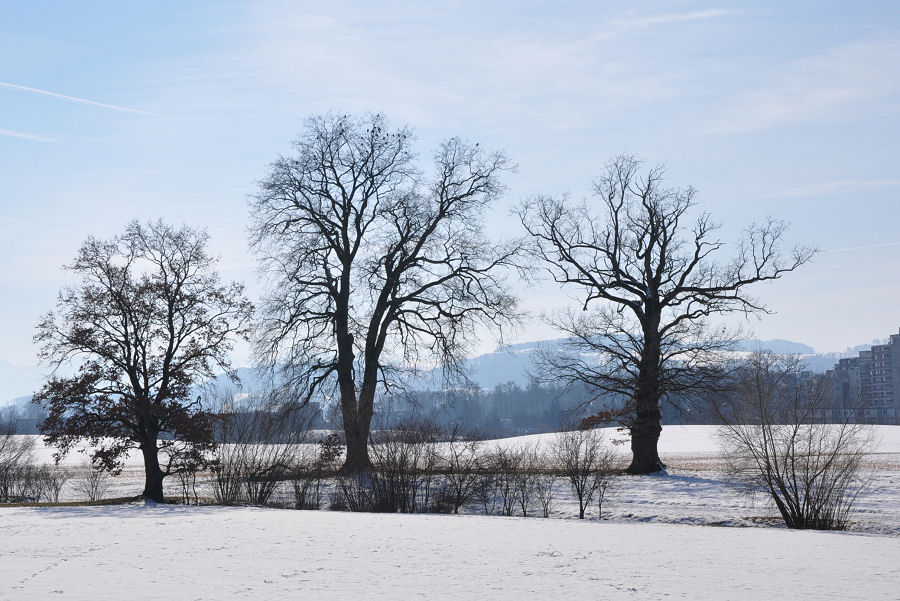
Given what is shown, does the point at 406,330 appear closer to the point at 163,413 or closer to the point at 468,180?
the point at 468,180

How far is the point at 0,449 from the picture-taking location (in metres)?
45.6

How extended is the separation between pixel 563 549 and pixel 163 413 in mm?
18498

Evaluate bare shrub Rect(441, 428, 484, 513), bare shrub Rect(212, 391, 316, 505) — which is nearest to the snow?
bare shrub Rect(441, 428, 484, 513)

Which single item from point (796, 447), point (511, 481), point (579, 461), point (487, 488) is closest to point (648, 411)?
point (579, 461)

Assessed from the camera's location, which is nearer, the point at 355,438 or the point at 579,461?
the point at 579,461

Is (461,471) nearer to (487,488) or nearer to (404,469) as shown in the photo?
(487,488)

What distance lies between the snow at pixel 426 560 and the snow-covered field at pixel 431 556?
4 cm

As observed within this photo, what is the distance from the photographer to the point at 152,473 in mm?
31781

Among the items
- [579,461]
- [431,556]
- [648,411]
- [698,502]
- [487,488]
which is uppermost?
[648,411]

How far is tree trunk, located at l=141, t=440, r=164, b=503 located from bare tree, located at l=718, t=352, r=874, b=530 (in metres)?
20.8

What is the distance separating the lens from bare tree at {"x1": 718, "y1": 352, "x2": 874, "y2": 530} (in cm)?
2339

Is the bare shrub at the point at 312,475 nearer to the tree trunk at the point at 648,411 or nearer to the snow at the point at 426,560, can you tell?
the snow at the point at 426,560

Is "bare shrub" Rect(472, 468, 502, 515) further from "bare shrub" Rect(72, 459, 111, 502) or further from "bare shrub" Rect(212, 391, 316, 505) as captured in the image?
"bare shrub" Rect(72, 459, 111, 502)

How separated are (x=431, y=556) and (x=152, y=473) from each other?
18.6 metres
